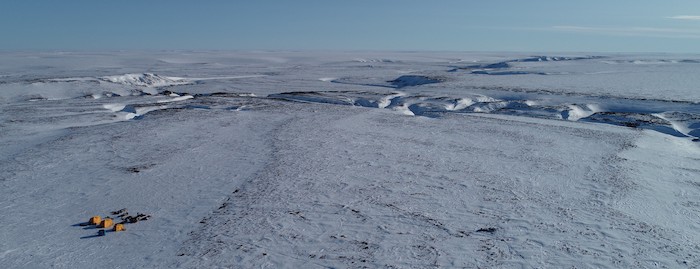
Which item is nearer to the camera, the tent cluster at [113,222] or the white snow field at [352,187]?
the white snow field at [352,187]

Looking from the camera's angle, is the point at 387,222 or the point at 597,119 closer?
the point at 387,222

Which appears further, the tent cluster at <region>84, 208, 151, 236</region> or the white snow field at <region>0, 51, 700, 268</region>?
the tent cluster at <region>84, 208, 151, 236</region>

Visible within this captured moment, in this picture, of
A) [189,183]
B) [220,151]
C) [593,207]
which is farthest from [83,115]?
[593,207]

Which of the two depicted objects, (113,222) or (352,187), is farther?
(352,187)

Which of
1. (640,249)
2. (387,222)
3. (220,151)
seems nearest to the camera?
(640,249)

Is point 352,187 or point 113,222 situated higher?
point 352,187

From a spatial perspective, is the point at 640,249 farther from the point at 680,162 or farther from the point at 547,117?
the point at 547,117

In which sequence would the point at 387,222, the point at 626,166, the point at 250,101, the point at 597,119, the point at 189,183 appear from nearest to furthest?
the point at 387,222, the point at 189,183, the point at 626,166, the point at 597,119, the point at 250,101

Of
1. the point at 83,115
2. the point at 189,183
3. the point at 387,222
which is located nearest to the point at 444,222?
the point at 387,222
